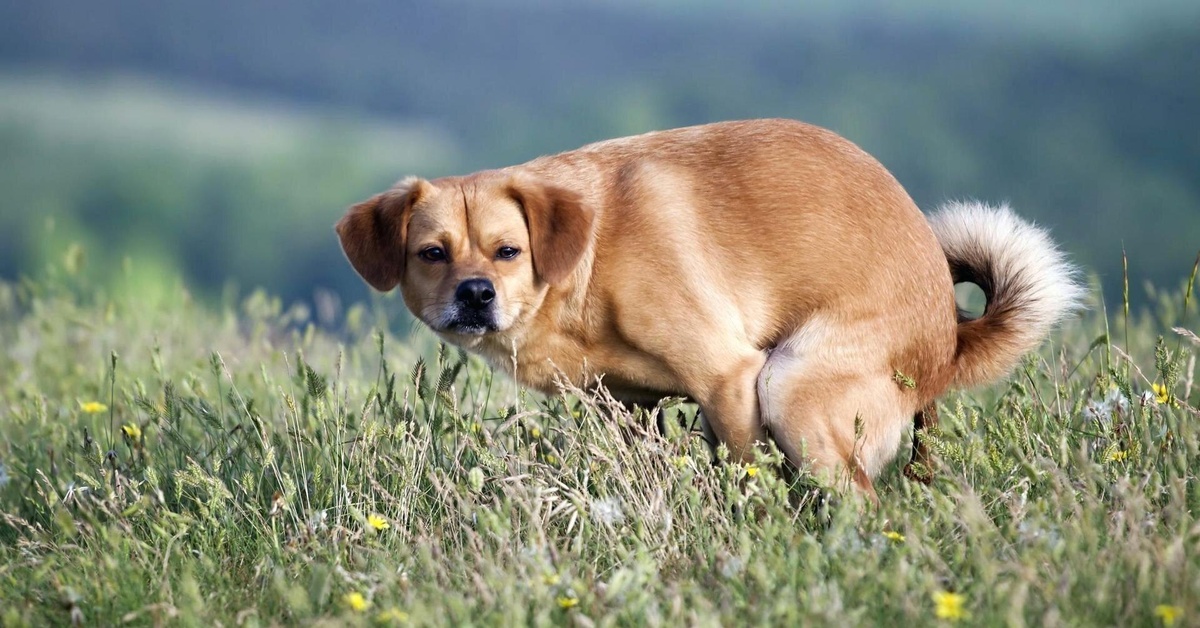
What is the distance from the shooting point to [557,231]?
3994mm

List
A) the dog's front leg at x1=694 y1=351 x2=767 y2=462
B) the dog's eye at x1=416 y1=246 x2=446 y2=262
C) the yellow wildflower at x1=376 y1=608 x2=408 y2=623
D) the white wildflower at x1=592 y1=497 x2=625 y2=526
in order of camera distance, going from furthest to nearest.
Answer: the dog's eye at x1=416 y1=246 x2=446 y2=262 < the dog's front leg at x1=694 y1=351 x2=767 y2=462 < the white wildflower at x1=592 y1=497 x2=625 y2=526 < the yellow wildflower at x1=376 y1=608 x2=408 y2=623

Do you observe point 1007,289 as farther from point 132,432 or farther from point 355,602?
point 132,432

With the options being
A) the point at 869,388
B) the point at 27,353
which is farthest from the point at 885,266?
the point at 27,353

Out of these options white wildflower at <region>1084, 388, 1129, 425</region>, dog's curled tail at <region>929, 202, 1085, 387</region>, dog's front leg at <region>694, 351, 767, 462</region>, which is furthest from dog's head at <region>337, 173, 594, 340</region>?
white wildflower at <region>1084, 388, 1129, 425</region>

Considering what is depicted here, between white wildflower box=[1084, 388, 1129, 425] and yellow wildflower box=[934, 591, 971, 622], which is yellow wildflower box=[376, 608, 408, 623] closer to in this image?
yellow wildflower box=[934, 591, 971, 622]

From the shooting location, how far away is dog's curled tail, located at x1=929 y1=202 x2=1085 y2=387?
4188mm

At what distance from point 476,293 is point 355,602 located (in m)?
1.44

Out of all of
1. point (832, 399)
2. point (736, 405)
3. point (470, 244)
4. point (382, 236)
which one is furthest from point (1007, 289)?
point (382, 236)

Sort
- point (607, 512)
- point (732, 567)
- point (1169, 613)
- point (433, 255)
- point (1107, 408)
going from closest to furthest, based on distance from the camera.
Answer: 1. point (1169, 613)
2. point (732, 567)
3. point (607, 512)
4. point (1107, 408)
5. point (433, 255)

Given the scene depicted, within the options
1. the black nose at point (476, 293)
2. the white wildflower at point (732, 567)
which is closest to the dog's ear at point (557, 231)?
the black nose at point (476, 293)

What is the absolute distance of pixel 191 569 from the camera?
332 cm

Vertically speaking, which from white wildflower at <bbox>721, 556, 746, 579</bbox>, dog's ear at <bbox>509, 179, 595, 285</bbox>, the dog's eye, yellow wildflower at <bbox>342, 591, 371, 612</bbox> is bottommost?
yellow wildflower at <bbox>342, 591, 371, 612</bbox>

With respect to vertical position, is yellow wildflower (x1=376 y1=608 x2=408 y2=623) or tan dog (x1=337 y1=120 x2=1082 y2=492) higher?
tan dog (x1=337 y1=120 x2=1082 y2=492)

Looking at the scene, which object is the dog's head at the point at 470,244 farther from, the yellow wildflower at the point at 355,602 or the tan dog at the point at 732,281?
the yellow wildflower at the point at 355,602
